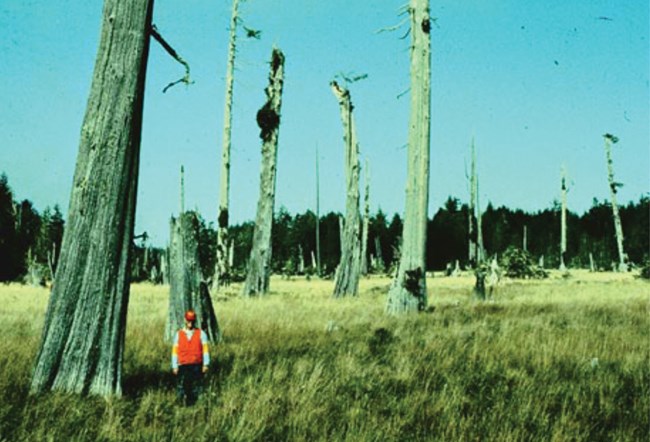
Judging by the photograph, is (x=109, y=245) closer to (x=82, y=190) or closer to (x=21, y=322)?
(x=82, y=190)

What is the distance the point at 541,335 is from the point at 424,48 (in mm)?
7260

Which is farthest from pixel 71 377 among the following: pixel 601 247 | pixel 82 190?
pixel 601 247

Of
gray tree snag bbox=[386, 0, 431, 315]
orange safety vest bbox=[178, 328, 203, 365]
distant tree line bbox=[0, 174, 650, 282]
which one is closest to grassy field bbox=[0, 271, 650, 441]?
orange safety vest bbox=[178, 328, 203, 365]

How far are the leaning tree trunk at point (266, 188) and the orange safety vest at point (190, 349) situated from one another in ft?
40.3

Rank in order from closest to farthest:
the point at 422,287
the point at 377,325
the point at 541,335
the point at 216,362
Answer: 1. the point at 216,362
2. the point at 541,335
3. the point at 377,325
4. the point at 422,287

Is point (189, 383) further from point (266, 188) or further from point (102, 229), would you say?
point (266, 188)

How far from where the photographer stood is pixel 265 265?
17.8 meters

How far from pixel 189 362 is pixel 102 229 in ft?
4.32

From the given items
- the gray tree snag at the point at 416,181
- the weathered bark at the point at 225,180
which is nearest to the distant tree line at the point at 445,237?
the weathered bark at the point at 225,180

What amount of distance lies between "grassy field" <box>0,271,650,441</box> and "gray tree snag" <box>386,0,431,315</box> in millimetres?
2976

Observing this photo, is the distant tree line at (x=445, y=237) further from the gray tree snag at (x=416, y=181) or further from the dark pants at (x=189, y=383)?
the dark pants at (x=189, y=383)

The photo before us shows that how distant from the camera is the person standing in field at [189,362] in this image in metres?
5.00

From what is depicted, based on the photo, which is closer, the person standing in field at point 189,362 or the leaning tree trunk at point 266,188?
the person standing in field at point 189,362

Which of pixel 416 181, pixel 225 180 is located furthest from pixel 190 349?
pixel 225 180
